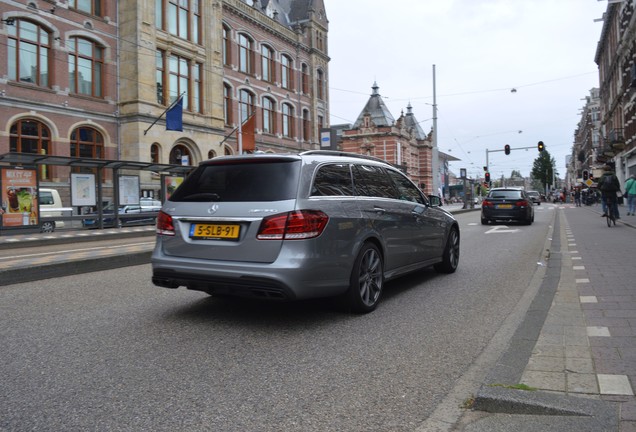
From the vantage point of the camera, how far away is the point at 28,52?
934 inches

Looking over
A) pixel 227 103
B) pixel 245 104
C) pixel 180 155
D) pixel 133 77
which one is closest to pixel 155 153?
pixel 180 155

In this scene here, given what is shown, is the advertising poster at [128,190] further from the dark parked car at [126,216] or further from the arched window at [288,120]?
the arched window at [288,120]

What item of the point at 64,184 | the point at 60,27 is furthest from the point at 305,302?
the point at 60,27

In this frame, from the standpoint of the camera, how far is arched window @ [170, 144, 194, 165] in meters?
30.6

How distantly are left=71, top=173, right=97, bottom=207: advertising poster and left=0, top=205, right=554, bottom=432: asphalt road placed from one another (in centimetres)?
1237

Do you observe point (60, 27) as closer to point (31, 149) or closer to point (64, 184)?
point (31, 149)

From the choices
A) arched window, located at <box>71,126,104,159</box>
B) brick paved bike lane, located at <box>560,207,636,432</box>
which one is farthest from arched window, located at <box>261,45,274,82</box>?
brick paved bike lane, located at <box>560,207,636,432</box>

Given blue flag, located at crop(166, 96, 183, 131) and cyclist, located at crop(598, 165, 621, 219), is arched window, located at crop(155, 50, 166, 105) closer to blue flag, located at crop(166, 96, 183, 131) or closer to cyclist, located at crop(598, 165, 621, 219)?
blue flag, located at crop(166, 96, 183, 131)

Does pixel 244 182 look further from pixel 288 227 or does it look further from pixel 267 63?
pixel 267 63

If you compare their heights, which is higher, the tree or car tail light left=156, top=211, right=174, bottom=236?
the tree

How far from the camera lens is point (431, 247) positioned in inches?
270

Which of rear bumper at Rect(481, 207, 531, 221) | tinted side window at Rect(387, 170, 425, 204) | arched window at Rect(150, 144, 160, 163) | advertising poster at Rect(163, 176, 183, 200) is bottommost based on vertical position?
rear bumper at Rect(481, 207, 531, 221)

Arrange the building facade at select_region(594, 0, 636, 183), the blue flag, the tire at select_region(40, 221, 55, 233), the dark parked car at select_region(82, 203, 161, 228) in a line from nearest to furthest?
the tire at select_region(40, 221, 55, 233)
the dark parked car at select_region(82, 203, 161, 228)
the blue flag
the building facade at select_region(594, 0, 636, 183)

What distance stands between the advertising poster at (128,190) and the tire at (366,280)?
16172mm
